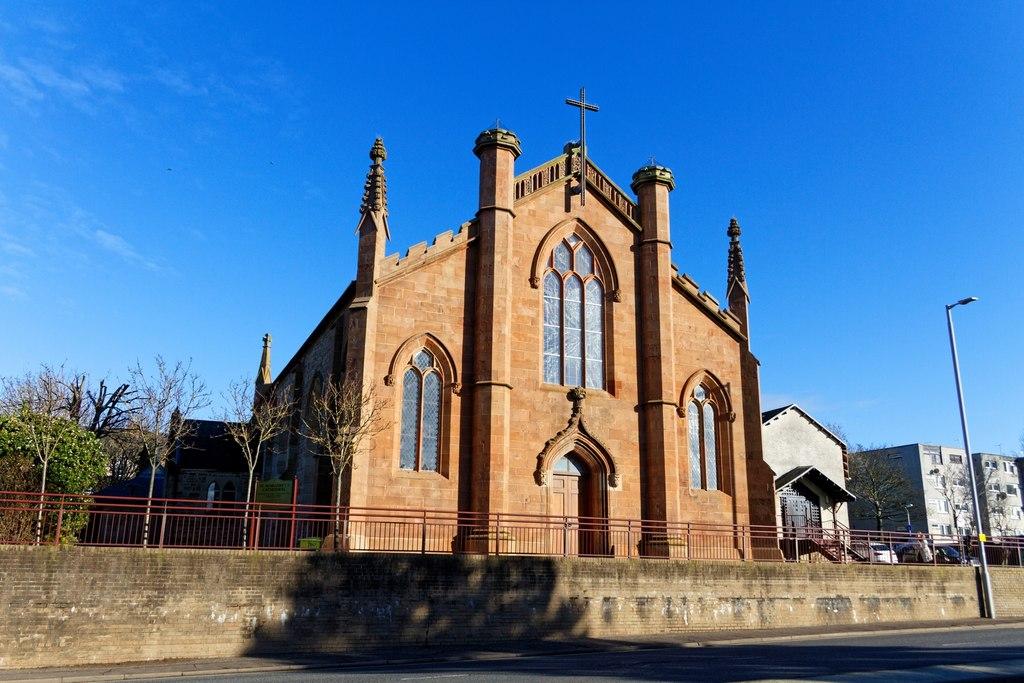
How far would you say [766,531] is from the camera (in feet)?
87.3

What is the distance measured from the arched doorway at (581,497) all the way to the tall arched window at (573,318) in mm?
2723

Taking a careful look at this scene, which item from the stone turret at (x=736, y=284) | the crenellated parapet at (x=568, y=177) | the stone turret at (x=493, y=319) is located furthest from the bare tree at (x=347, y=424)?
the stone turret at (x=736, y=284)

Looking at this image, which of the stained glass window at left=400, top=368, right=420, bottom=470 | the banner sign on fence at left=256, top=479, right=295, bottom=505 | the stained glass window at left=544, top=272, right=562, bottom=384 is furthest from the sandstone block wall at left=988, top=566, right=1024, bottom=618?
the banner sign on fence at left=256, top=479, right=295, bottom=505

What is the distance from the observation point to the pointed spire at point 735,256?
30000mm

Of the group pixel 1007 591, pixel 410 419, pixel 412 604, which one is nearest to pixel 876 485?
pixel 1007 591

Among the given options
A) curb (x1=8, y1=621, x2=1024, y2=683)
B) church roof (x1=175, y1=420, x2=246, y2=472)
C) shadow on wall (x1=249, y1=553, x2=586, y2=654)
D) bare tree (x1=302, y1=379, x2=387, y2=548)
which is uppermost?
church roof (x1=175, y1=420, x2=246, y2=472)

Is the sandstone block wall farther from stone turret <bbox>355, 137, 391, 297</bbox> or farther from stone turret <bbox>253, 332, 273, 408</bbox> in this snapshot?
stone turret <bbox>253, 332, 273, 408</bbox>

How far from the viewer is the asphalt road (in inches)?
483

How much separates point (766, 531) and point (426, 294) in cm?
1371

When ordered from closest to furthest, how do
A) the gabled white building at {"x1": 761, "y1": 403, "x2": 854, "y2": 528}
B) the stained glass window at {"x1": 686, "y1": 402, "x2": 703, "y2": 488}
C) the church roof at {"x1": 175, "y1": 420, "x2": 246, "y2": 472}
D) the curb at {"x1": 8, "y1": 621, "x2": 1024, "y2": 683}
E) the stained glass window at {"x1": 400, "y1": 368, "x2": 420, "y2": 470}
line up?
1. the curb at {"x1": 8, "y1": 621, "x2": 1024, "y2": 683}
2. the stained glass window at {"x1": 400, "y1": 368, "x2": 420, "y2": 470}
3. the stained glass window at {"x1": 686, "y1": 402, "x2": 703, "y2": 488}
4. the church roof at {"x1": 175, "y1": 420, "x2": 246, "y2": 472}
5. the gabled white building at {"x1": 761, "y1": 403, "x2": 854, "y2": 528}

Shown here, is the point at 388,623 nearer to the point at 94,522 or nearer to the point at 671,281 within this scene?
the point at 94,522

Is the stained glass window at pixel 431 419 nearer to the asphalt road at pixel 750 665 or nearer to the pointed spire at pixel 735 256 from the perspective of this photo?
the asphalt road at pixel 750 665

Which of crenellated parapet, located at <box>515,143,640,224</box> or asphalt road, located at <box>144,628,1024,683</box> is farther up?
crenellated parapet, located at <box>515,143,640,224</box>

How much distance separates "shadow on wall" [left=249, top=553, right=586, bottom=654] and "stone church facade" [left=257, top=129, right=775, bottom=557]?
3992 mm
